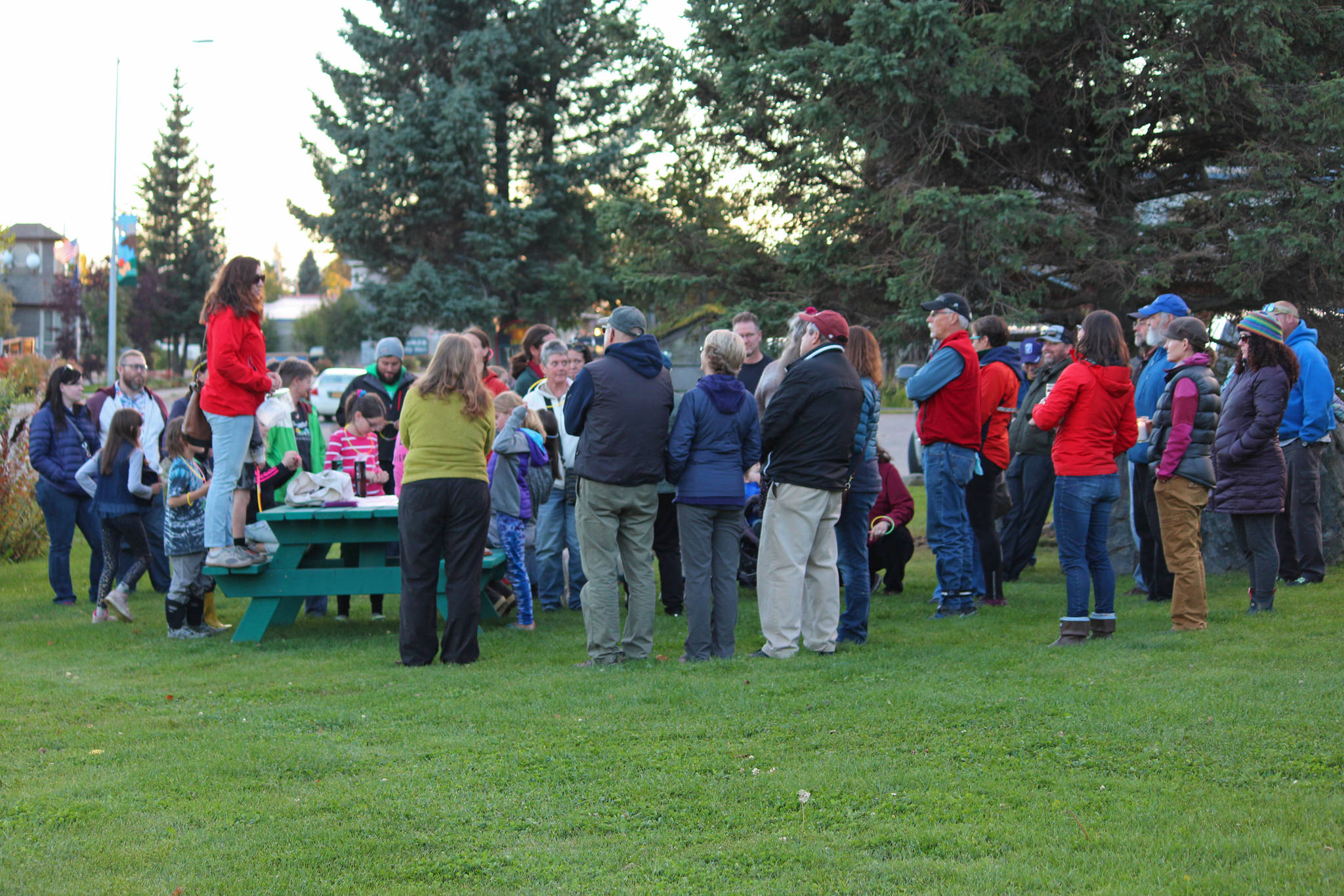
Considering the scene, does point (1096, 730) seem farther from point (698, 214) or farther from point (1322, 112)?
point (698, 214)

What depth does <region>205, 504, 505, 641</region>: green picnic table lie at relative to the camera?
818cm

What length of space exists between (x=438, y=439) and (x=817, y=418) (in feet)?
7.65

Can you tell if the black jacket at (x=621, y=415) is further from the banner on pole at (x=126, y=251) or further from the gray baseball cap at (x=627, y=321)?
the banner on pole at (x=126, y=251)

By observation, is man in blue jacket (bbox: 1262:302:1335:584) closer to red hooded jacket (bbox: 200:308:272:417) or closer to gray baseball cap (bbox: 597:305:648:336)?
gray baseball cap (bbox: 597:305:648:336)

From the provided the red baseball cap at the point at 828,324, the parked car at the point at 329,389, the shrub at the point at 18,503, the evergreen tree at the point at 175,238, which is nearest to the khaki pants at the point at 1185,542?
the red baseball cap at the point at 828,324

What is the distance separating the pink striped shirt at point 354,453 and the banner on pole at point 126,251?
85.5ft

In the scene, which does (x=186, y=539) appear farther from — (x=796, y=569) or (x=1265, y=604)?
(x=1265, y=604)

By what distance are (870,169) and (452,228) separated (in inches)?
822

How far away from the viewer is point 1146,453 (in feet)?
27.4

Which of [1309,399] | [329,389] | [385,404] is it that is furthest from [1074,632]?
[329,389]

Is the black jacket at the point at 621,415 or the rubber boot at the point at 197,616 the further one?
the rubber boot at the point at 197,616

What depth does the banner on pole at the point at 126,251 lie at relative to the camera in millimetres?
31984

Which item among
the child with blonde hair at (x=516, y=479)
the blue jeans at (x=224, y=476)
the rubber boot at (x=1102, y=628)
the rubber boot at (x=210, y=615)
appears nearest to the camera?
the rubber boot at (x=1102, y=628)

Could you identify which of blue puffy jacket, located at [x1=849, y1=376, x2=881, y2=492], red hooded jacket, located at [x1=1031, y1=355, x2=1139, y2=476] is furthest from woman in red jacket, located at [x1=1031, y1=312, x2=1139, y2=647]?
blue puffy jacket, located at [x1=849, y1=376, x2=881, y2=492]
